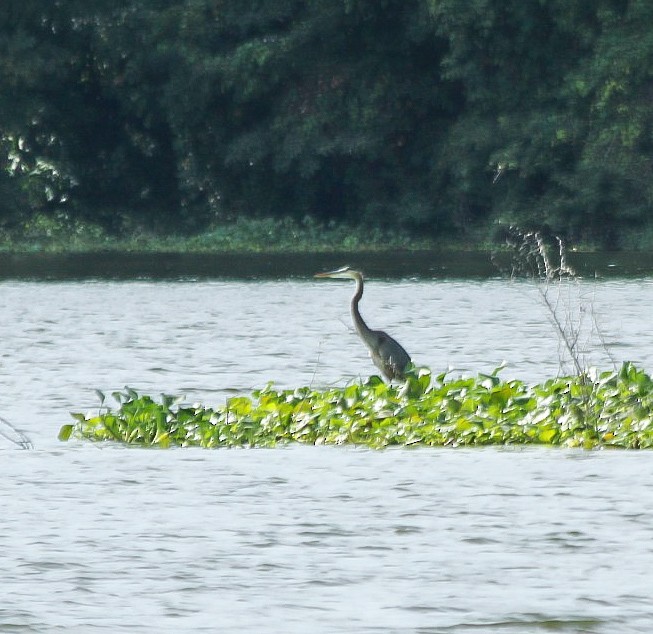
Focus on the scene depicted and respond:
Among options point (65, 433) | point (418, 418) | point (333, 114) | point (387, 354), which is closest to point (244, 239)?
point (333, 114)

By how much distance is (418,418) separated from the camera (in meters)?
12.1

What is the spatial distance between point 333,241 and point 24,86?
9.15 m

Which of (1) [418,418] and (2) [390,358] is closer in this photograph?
(1) [418,418]

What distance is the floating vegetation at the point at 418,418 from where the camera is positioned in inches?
461

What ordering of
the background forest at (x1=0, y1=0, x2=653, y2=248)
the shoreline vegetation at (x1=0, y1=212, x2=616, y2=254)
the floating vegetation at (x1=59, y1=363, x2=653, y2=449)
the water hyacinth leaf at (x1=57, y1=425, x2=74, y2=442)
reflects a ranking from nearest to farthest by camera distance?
the floating vegetation at (x1=59, y1=363, x2=653, y2=449) < the water hyacinth leaf at (x1=57, y1=425, x2=74, y2=442) < the background forest at (x1=0, y1=0, x2=653, y2=248) < the shoreline vegetation at (x1=0, y1=212, x2=616, y2=254)

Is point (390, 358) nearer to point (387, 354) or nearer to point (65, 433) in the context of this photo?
point (387, 354)

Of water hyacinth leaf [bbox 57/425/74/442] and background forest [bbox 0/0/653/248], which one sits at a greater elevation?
background forest [bbox 0/0/653/248]

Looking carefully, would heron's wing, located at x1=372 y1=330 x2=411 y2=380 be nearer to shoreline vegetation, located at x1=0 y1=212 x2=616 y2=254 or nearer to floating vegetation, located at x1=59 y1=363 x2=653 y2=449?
Result: floating vegetation, located at x1=59 y1=363 x2=653 y2=449

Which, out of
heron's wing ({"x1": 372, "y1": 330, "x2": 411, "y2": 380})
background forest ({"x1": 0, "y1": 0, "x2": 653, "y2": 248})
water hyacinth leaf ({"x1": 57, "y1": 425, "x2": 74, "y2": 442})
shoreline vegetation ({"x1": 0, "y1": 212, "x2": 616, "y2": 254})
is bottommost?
shoreline vegetation ({"x1": 0, "y1": 212, "x2": 616, "y2": 254})

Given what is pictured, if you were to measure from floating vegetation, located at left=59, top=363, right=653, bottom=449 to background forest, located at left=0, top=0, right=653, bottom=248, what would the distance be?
31910 mm

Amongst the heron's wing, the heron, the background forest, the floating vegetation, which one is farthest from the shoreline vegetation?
the floating vegetation

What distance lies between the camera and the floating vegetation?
1171 centimetres

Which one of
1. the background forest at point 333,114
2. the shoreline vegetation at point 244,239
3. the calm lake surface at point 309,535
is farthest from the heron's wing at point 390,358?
the shoreline vegetation at point 244,239

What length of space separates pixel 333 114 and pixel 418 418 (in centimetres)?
3654
